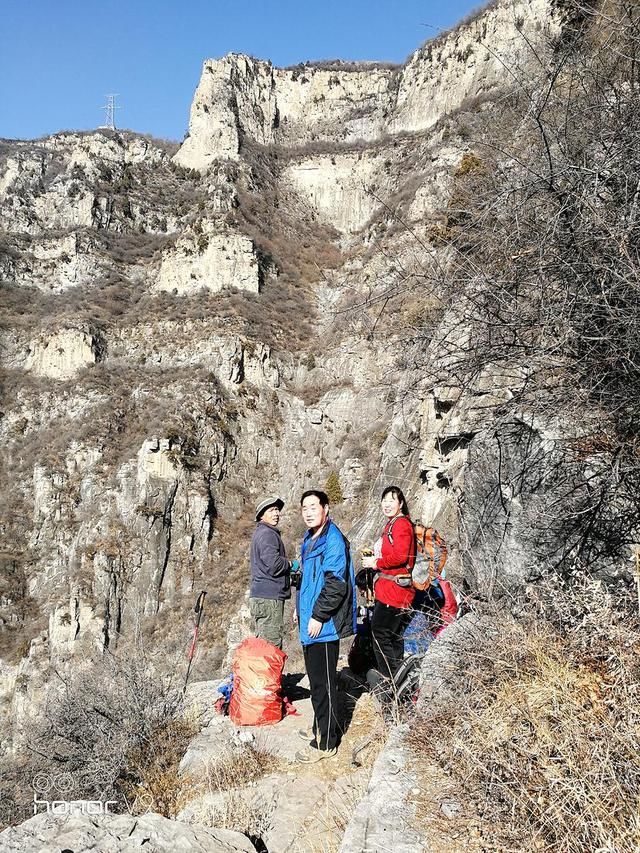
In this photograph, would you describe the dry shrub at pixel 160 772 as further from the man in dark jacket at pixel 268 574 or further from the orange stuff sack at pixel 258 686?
the man in dark jacket at pixel 268 574

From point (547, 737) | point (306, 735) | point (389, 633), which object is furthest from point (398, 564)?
point (547, 737)

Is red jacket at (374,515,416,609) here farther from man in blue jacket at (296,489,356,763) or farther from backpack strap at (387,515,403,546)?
man in blue jacket at (296,489,356,763)

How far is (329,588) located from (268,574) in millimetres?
1045

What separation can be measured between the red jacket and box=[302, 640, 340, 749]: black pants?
1.53 ft

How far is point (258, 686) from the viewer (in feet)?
12.8

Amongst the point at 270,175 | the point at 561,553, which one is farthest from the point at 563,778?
the point at 270,175

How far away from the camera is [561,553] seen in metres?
2.96

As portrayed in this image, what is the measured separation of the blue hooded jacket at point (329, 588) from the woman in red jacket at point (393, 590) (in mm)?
238

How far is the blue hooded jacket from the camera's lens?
312 cm

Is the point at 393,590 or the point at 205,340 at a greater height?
the point at 205,340

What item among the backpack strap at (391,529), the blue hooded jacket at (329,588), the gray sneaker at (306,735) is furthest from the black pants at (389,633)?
the gray sneaker at (306,735)

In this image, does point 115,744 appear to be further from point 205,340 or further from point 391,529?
point 205,340

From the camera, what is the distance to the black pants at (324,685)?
3.20 metres

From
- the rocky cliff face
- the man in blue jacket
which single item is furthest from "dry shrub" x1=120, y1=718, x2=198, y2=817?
the rocky cliff face
